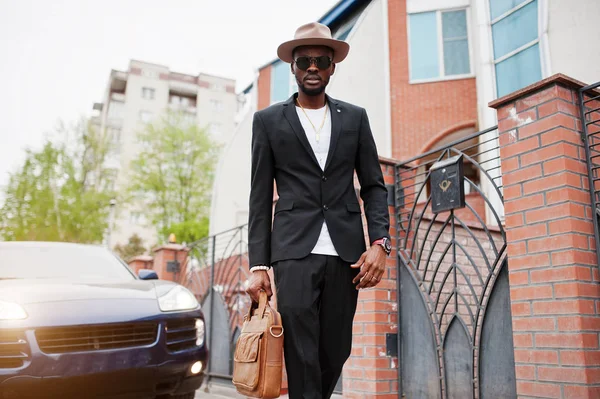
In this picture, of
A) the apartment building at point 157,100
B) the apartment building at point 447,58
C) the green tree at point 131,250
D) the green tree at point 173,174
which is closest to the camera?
the apartment building at point 447,58

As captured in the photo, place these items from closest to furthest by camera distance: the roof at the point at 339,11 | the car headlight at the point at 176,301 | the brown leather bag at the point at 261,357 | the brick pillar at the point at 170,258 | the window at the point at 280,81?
the brown leather bag at the point at 261,357 < the car headlight at the point at 176,301 < the brick pillar at the point at 170,258 < the roof at the point at 339,11 < the window at the point at 280,81

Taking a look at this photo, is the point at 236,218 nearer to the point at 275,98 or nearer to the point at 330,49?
the point at 275,98

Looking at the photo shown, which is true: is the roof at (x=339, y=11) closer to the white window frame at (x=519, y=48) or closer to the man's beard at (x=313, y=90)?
the white window frame at (x=519, y=48)

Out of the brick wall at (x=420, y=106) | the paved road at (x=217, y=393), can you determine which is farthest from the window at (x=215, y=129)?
the paved road at (x=217, y=393)

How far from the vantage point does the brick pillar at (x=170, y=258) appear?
8.76 m

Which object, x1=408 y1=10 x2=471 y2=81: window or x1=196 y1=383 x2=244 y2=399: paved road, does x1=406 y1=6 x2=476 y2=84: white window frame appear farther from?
x1=196 y1=383 x2=244 y2=399: paved road

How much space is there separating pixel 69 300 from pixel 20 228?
22313 millimetres

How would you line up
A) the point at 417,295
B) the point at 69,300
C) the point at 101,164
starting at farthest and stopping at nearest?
the point at 101,164, the point at 417,295, the point at 69,300

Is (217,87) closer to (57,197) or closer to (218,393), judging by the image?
(57,197)

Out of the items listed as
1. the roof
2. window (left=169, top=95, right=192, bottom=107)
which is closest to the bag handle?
the roof

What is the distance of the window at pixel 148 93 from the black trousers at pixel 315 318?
171ft

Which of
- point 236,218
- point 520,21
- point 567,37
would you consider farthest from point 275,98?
point 567,37

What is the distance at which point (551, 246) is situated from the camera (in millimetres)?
2893

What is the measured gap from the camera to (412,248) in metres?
4.30
